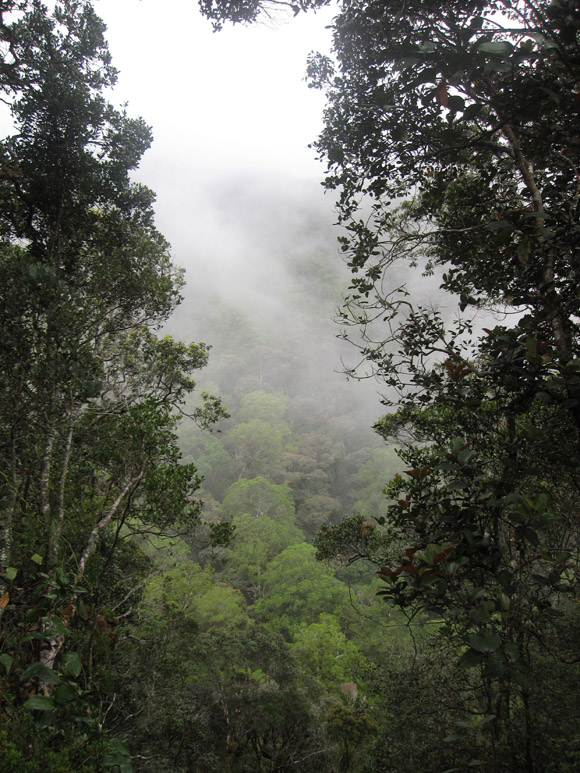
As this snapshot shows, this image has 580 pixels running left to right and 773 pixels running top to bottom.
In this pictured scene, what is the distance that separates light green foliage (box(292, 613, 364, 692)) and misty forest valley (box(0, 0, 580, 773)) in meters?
0.11

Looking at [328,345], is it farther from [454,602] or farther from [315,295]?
[454,602]

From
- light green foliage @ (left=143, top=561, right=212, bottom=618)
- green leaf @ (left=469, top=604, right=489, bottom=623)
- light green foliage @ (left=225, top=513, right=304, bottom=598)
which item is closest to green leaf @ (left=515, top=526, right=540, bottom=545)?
green leaf @ (left=469, top=604, right=489, bottom=623)

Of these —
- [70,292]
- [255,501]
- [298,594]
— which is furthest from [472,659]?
[255,501]

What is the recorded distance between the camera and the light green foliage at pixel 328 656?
12.4m

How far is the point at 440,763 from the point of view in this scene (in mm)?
5395

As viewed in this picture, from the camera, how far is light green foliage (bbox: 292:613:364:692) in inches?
488

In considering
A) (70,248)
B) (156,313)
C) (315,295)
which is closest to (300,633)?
(156,313)

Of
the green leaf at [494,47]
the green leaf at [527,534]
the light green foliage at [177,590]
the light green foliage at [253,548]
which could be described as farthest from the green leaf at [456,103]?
the light green foliage at [253,548]

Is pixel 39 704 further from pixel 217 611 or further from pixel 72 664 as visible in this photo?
pixel 217 611

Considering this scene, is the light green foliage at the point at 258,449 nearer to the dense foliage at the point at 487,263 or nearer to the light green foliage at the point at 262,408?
the light green foliage at the point at 262,408

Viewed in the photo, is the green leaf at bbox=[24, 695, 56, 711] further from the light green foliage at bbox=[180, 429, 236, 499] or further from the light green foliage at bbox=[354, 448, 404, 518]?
the light green foliage at bbox=[180, 429, 236, 499]

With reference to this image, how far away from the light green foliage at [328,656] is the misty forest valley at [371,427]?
0.37ft

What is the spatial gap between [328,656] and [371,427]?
1075 cm

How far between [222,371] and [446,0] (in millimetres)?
53587
